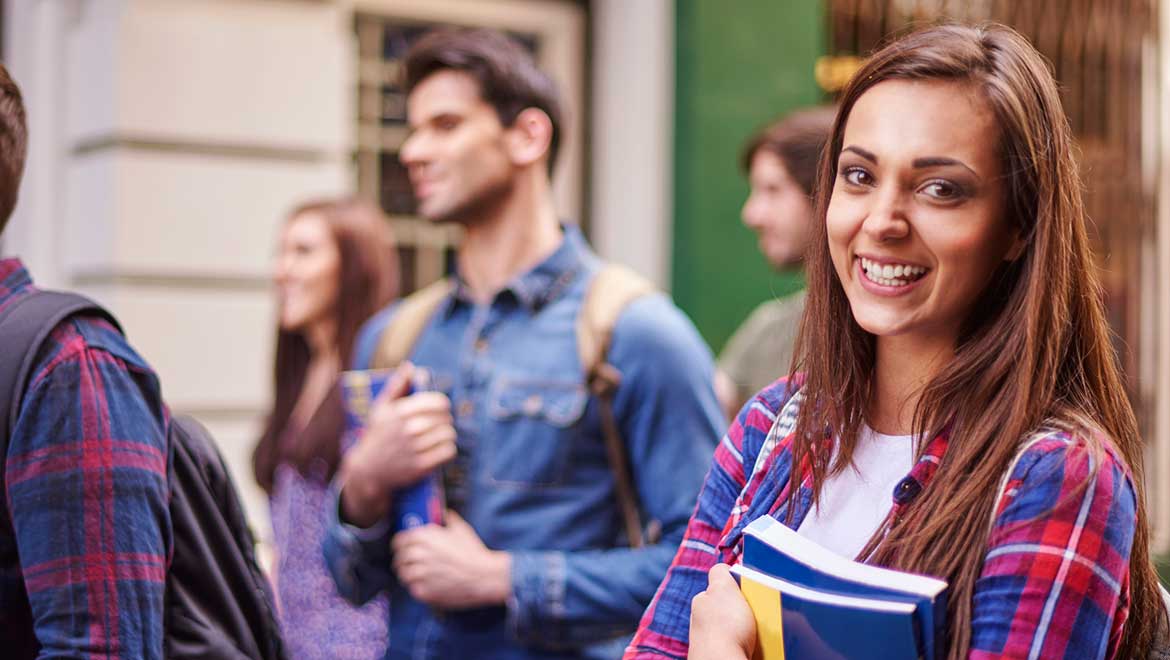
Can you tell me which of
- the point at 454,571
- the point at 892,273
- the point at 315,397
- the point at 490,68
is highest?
the point at 490,68

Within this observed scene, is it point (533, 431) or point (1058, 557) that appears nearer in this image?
point (1058, 557)

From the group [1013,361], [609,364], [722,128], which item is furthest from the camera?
[722,128]

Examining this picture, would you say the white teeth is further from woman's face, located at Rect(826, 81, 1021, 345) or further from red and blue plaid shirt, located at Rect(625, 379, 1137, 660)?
red and blue plaid shirt, located at Rect(625, 379, 1137, 660)

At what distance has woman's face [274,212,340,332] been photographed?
15.2 feet

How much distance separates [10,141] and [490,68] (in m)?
1.49

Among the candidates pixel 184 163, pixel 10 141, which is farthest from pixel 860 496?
pixel 184 163

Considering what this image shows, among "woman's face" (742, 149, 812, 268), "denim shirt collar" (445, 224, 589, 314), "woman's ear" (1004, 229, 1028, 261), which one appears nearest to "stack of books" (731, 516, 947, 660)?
"woman's ear" (1004, 229, 1028, 261)

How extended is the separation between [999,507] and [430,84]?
2.15 meters

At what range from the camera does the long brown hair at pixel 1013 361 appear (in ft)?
4.96

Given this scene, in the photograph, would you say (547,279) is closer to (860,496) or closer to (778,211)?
(778,211)

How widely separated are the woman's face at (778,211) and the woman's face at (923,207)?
2317mm

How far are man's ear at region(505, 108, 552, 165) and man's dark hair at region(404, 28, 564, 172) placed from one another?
0.05 feet

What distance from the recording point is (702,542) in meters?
1.82

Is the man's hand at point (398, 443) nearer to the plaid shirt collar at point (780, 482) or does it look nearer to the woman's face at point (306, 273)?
the plaid shirt collar at point (780, 482)
